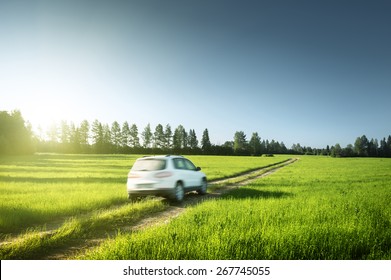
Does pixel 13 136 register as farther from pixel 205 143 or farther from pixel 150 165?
pixel 205 143

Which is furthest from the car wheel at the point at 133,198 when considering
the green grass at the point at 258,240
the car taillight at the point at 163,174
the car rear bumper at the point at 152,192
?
the green grass at the point at 258,240

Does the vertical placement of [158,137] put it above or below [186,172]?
above

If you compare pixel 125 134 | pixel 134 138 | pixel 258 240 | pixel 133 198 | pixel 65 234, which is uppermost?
pixel 125 134

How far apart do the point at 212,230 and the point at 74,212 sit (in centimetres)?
600

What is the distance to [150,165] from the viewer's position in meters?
12.4

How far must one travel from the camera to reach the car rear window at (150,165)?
1237 centimetres

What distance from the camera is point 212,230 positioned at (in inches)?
245

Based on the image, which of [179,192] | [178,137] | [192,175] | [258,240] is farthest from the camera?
[192,175]

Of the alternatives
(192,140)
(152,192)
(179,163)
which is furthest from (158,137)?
(179,163)

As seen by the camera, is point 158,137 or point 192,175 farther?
point 192,175

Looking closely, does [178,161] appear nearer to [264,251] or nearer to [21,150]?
[21,150]

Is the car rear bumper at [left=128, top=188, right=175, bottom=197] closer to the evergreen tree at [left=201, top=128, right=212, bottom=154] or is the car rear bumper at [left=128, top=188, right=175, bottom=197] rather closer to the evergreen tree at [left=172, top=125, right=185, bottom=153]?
the evergreen tree at [left=172, top=125, right=185, bottom=153]
